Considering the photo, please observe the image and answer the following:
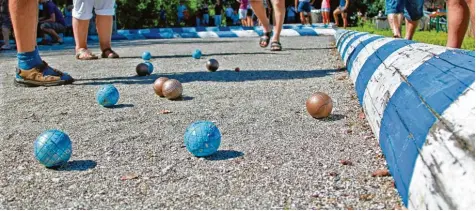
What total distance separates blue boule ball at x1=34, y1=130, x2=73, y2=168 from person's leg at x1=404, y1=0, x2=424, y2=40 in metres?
6.28

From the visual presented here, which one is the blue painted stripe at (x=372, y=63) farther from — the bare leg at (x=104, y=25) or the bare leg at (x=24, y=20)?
the bare leg at (x=104, y=25)

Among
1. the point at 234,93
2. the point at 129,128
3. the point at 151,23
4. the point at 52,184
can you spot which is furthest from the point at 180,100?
the point at 151,23

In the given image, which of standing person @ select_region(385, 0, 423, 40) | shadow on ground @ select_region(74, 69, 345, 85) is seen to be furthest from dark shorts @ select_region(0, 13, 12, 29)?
standing person @ select_region(385, 0, 423, 40)

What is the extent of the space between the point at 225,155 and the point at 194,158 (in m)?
0.17

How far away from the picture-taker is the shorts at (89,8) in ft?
23.9

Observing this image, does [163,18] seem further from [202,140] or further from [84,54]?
[202,140]

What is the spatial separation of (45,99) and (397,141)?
3.38 m

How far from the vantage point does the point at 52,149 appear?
2.80 metres

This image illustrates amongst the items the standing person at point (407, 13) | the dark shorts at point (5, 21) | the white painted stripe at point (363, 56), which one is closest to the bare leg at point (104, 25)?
the white painted stripe at point (363, 56)

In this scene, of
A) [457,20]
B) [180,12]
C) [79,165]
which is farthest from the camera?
[180,12]

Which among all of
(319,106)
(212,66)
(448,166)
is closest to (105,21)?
(212,66)

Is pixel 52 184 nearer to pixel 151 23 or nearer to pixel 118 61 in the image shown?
pixel 118 61

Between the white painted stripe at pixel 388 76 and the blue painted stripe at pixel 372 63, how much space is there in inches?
6.8

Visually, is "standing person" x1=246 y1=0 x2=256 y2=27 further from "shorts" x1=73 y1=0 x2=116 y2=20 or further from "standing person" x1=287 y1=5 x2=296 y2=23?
"shorts" x1=73 y1=0 x2=116 y2=20
